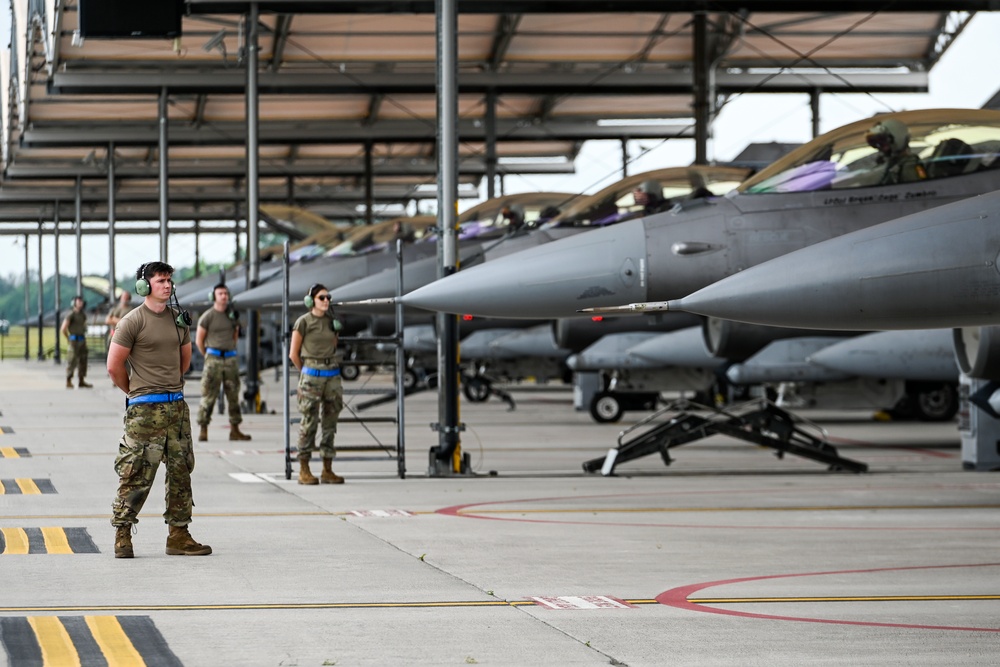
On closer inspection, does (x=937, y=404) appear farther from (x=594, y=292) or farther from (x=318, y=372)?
(x=318, y=372)

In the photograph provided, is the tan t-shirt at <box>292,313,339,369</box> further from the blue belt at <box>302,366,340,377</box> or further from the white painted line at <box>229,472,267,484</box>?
the white painted line at <box>229,472,267,484</box>

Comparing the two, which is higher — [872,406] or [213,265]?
[213,265]

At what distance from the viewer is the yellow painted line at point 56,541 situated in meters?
8.79

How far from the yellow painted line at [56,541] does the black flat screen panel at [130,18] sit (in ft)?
45.0

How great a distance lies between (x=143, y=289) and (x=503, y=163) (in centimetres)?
3671

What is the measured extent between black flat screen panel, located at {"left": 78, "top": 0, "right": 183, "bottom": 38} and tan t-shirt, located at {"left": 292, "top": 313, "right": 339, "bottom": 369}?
416 inches

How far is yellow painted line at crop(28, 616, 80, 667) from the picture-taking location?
5.64 metres

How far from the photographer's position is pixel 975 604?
719 centimetres

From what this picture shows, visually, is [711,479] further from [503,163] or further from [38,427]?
[503,163]

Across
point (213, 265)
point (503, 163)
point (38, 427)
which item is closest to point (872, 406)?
point (38, 427)

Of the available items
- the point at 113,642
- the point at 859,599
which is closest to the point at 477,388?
the point at 859,599

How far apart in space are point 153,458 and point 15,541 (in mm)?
1231

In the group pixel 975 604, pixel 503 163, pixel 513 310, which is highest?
pixel 503 163

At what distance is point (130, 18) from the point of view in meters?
22.2
